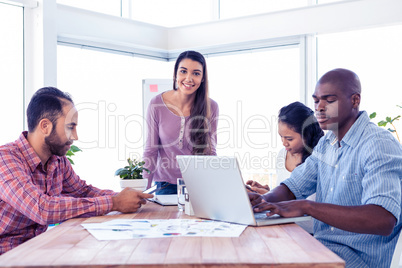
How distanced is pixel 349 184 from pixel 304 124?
0.75 m

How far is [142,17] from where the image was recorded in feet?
17.3

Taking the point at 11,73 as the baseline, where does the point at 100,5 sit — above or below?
above

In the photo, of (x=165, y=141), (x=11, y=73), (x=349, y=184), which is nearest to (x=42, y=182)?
(x=165, y=141)

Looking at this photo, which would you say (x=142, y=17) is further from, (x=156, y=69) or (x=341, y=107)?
(x=341, y=107)

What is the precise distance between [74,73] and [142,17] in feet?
4.00

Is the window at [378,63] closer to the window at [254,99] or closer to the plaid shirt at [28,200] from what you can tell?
the window at [254,99]

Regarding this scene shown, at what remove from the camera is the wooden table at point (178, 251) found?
1064mm

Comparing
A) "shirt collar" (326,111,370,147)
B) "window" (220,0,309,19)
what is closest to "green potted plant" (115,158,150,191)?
"shirt collar" (326,111,370,147)

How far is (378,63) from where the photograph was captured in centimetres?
428

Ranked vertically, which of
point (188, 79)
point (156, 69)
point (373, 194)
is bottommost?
point (373, 194)

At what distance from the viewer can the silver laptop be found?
1.43 m

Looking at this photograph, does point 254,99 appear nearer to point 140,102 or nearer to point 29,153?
point 140,102

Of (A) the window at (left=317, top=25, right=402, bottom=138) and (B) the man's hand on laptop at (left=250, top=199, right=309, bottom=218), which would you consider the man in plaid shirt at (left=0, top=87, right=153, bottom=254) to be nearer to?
(B) the man's hand on laptop at (left=250, top=199, right=309, bottom=218)

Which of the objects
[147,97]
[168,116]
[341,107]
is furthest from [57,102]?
[147,97]
